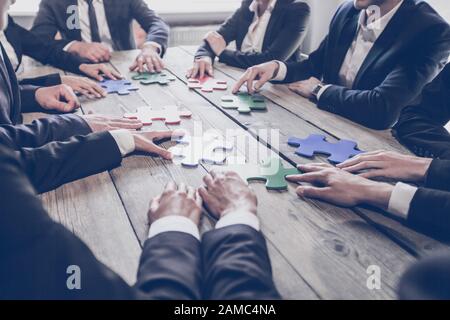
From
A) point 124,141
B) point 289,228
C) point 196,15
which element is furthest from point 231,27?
point 289,228

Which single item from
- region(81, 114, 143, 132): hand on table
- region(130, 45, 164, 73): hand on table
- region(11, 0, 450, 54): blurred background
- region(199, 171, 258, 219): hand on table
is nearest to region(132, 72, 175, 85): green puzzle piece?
region(130, 45, 164, 73): hand on table

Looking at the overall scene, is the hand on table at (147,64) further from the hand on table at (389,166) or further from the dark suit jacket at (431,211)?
the dark suit jacket at (431,211)

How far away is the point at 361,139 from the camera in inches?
58.9

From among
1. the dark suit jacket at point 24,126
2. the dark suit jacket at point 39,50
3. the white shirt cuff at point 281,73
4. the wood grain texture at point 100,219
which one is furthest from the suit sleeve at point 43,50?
the wood grain texture at point 100,219

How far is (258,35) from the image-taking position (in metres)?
2.88

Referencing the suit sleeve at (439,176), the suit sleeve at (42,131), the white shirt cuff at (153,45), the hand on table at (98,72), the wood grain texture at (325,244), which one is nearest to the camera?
the wood grain texture at (325,244)

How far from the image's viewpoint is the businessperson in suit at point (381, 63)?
65.5 inches

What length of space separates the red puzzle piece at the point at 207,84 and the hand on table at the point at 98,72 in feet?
1.27

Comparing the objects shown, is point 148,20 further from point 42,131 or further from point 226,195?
point 226,195

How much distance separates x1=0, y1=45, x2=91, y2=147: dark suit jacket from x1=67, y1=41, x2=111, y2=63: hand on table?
785mm

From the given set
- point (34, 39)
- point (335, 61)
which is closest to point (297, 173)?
point (335, 61)

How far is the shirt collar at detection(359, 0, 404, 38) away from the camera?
180cm

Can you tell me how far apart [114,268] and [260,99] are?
1.17 metres

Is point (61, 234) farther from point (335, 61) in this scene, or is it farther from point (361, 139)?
point (335, 61)
